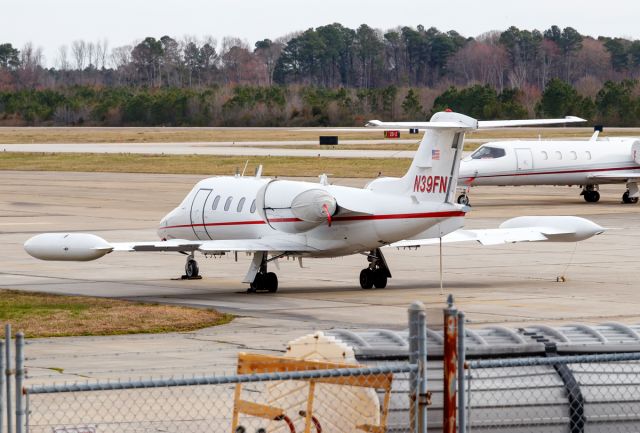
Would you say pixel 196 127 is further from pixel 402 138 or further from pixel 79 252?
pixel 79 252

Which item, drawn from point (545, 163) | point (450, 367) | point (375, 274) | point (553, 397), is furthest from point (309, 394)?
point (545, 163)

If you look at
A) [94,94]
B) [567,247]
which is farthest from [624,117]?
[567,247]

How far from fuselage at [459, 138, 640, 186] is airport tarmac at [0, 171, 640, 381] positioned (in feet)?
13.2

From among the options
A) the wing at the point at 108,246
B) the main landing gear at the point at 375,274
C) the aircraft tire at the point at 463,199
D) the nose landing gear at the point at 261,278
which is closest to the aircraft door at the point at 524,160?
the aircraft tire at the point at 463,199

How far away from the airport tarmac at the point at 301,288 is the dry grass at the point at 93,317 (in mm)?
566

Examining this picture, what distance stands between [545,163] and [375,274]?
24.0 metres

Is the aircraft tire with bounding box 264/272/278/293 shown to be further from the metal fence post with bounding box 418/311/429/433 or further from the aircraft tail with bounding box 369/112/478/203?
the metal fence post with bounding box 418/311/429/433

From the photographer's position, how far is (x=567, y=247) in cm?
3369

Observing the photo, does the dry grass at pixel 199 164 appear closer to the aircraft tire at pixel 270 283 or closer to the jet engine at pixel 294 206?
the jet engine at pixel 294 206

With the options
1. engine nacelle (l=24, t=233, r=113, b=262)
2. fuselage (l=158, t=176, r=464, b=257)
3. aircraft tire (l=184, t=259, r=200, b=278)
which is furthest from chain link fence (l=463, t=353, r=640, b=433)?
aircraft tire (l=184, t=259, r=200, b=278)

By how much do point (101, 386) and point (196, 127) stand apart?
5269 inches

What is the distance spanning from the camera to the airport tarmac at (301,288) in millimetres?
18281

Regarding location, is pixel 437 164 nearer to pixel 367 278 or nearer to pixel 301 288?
pixel 367 278

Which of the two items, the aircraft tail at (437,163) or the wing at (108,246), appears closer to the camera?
the wing at (108,246)
